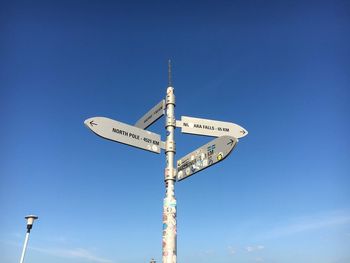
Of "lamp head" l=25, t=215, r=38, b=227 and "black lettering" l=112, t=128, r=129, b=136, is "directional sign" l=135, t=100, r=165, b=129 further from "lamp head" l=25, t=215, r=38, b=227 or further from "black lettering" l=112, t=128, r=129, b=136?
"lamp head" l=25, t=215, r=38, b=227

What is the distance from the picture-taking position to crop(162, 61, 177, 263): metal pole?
5.86m

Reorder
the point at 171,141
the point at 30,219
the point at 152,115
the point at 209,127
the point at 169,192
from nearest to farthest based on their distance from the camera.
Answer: the point at 169,192
the point at 171,141
the point at 209,127
the point at 152,115
the point at 30,219

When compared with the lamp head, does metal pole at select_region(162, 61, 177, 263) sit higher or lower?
lower

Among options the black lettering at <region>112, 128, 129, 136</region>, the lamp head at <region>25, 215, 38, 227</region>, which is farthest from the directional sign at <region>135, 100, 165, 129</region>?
the lamp head at <region>25, 215, 38, 227</region>

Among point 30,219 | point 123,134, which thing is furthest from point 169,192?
point 30,219

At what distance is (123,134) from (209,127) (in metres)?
1.87

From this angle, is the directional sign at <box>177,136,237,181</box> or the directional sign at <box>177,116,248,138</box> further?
the directional sign at <box>177,116,248,138</box>

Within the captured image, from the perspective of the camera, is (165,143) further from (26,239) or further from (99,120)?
(26,239)

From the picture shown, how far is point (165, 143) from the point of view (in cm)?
675

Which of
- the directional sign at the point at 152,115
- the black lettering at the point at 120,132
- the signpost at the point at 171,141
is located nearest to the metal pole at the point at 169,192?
the signpost at the point at 171,141

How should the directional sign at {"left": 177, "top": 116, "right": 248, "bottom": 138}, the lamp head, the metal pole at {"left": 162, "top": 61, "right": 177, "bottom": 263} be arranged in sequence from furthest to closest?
the lamp head
the directional sign at {"left": 177, "top": 116, "right": 248, "bottom": 138}
the metal pole at {"left": 162, "top": 61, "right": 177, "bottom": 263}

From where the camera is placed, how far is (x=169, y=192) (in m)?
6.29

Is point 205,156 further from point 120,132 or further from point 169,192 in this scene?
point 120,132

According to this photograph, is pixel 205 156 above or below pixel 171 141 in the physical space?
below
